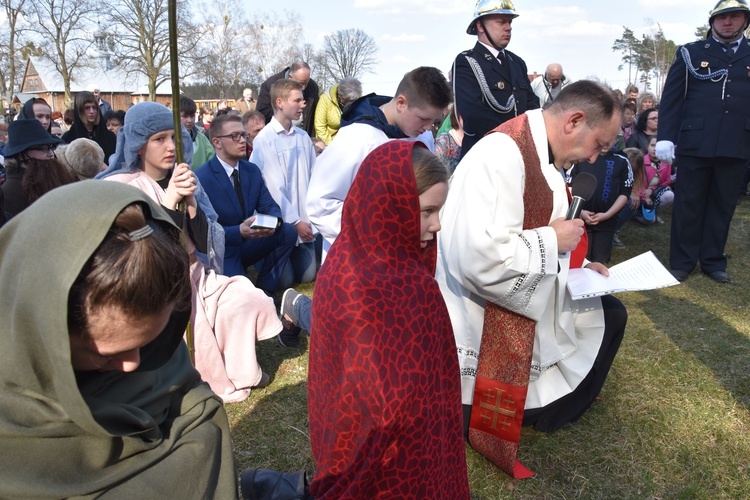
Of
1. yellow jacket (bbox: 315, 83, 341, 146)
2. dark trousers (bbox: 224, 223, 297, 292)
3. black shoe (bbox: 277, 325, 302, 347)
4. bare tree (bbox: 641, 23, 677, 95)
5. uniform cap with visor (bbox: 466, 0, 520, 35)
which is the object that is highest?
bare tree (bbox: 641, 23, 677, 95)

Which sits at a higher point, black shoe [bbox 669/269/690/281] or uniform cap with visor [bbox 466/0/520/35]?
uniform cap with visor [bbox 466/0/520/35]

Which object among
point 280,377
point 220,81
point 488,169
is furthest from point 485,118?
point 220,81

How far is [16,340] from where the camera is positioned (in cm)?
112

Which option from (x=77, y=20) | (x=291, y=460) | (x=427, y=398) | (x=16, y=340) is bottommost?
(x=291, y=460)

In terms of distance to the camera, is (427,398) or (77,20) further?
(77,20)

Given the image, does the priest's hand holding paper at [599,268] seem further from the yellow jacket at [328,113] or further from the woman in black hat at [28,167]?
the yellow jacket at [328,113]

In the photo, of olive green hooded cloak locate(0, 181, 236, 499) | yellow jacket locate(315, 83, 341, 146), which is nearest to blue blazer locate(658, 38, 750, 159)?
yellow jacket locate(315, 83, 341, 146)

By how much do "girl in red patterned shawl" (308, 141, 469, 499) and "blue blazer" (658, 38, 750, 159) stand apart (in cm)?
456

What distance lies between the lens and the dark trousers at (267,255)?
5.01 metres

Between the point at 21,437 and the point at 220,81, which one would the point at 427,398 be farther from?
the point at 220,81

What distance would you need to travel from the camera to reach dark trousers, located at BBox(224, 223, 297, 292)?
16.4 ft

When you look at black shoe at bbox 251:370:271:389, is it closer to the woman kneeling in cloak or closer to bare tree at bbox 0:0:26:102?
the woman kneeling in cloak

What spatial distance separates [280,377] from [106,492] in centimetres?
277

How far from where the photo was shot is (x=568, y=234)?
2.99 meters
